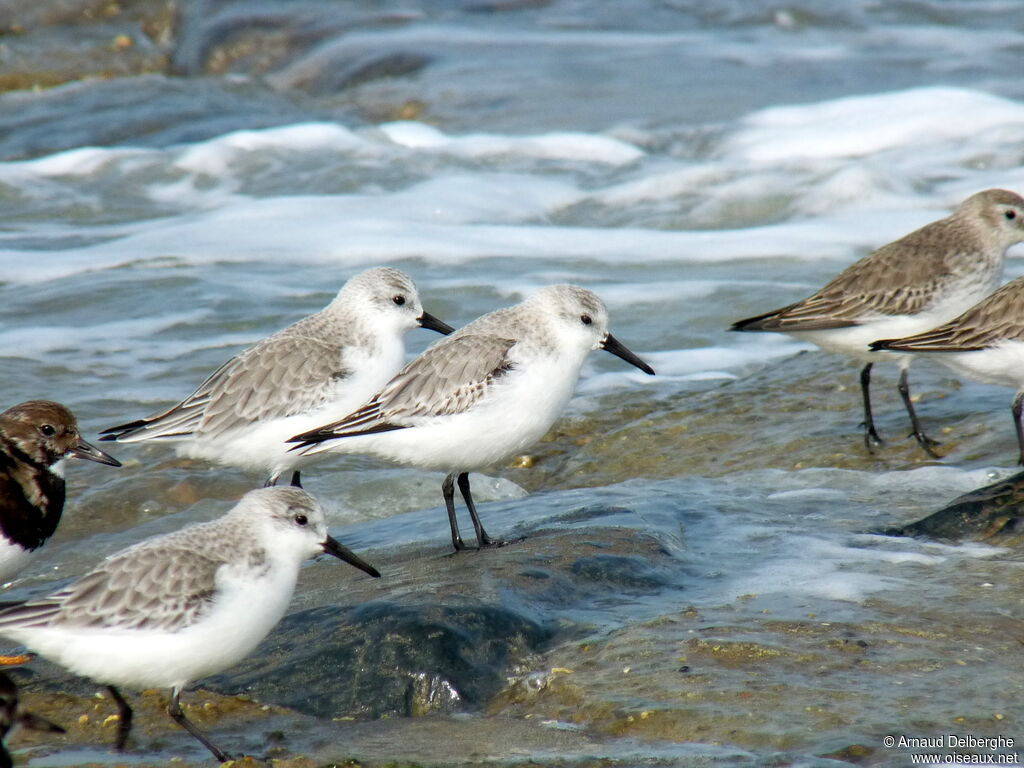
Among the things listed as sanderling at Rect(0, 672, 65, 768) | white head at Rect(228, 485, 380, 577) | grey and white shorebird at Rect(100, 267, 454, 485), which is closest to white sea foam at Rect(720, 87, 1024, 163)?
grey and white shorebird at Rect(100, 267, 454, 485)

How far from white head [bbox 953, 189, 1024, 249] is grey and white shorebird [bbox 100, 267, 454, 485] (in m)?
3.60

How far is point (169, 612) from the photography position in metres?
4.03

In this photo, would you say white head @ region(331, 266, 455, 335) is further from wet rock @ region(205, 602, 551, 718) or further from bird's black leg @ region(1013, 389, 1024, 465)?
bird's black leg @ region(1013, 389, 1024, 465)

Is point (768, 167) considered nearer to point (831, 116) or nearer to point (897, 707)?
point (831, 116)

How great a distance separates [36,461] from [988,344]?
14.9 feet

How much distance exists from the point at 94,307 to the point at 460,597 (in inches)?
273

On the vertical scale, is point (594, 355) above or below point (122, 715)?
below

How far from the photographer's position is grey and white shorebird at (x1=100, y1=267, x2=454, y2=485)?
6.31m

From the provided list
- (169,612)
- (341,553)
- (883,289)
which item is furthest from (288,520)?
(883,289)

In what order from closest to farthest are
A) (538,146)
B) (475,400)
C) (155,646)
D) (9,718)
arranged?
(9,718) → (155,646) → (475,400) → (538,146)

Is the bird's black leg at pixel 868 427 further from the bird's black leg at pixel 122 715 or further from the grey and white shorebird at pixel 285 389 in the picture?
the bird's black leg at pixel 122 715

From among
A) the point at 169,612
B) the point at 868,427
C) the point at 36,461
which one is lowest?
the point at 868,427

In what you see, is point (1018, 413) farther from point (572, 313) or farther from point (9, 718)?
point (9, 718)

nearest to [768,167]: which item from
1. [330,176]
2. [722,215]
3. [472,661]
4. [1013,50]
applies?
[722,215]
